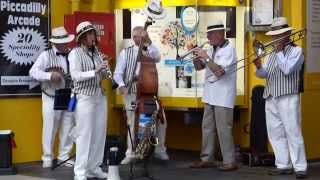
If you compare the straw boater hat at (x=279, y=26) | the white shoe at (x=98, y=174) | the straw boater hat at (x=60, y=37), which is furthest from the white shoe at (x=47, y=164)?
the straw boater hat at (x=279, y=26)

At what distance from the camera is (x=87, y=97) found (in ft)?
27.3

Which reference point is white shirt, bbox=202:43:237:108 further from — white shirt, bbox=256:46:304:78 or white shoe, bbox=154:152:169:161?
white shoe, bbox=154:152:169:161

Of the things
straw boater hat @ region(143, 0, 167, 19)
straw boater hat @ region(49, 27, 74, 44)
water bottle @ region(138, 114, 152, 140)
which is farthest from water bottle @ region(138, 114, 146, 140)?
straw boater hat @ region(49, 27, 74, 44)

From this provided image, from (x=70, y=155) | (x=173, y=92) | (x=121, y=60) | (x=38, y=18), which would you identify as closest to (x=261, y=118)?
(x=173, y=92)

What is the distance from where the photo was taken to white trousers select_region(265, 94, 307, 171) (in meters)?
8.67

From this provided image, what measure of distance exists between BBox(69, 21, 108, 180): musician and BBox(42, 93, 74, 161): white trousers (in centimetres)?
143

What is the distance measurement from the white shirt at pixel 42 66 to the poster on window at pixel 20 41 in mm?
265

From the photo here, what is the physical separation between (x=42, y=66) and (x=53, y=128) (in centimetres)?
90

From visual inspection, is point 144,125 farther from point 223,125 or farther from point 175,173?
point 223,125

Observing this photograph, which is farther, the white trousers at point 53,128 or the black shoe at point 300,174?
the white trousers at point 53,128

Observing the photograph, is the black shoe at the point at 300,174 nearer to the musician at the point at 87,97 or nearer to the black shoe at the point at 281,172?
the black shoe at the point at 281,172

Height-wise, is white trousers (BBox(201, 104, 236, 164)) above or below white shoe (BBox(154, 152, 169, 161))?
above

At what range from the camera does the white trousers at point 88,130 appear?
327 inches

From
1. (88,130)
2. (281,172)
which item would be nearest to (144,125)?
(88,130)
